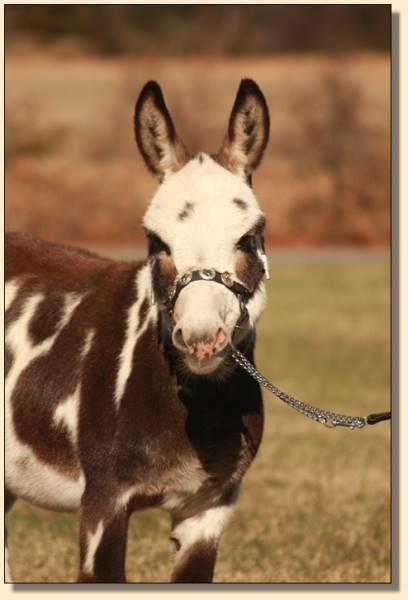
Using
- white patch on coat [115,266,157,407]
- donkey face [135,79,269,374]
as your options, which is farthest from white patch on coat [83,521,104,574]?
donkey face [135,79,269,374]

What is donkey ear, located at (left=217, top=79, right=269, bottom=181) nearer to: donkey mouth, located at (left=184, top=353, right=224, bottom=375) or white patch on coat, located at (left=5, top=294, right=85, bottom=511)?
donkey mouth, located at (left=184, top=353, right=224, bottom=375)

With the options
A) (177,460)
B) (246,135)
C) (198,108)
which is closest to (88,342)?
(177,460)

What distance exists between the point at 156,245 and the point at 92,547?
4.37 ft

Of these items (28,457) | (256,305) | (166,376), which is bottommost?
(28,457)

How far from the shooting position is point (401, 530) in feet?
18.7

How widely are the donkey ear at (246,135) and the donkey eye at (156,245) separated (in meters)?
Result: 0.48

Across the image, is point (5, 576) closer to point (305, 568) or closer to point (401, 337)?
point (305, 568)

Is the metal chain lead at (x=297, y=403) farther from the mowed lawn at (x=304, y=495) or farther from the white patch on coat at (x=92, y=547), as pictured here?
the mowed lawn at (x=304, y=495)

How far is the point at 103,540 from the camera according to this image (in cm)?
512

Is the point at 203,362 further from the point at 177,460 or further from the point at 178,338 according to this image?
the point at 177,460

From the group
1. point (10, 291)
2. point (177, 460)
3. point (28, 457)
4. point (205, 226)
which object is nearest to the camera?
point (205, 226)

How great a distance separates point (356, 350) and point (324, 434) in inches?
177

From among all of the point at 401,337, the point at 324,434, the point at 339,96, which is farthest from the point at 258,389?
the point at 339,96

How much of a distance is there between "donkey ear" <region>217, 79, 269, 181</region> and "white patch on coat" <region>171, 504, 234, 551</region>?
4.90 ft
